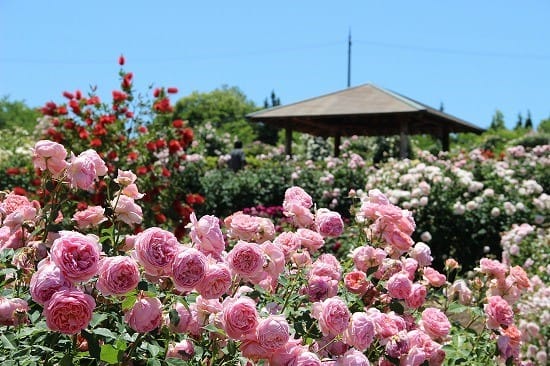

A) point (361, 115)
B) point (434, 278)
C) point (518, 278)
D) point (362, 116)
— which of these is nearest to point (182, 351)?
point (434, 278)

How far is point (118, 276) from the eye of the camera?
1.54 m

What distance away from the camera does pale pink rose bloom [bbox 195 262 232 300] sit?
5.57 feet

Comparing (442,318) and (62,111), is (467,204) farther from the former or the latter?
(442,318)

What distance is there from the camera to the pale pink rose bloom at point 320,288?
2.02 m

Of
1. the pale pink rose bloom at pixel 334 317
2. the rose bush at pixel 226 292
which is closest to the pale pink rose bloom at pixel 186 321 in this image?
the rose bush at pixel 226 292

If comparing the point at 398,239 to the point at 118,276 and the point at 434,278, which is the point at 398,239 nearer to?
the point at 434,278

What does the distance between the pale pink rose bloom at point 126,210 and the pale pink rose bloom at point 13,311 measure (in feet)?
1.32

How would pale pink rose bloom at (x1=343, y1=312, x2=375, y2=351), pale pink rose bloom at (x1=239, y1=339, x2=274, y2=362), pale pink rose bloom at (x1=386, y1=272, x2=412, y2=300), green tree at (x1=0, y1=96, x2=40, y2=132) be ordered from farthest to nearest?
green tree at (x1=0, y1=96, x2=40, y2=132), pale pink rose bloom at (x1=386, y1=272, x2=412, y2=300), pale pink rose bloom at (x1=343, y1=312, x2=375, y2=351), pale pink rose bloom at (x1=239, y1=339, x2=274, y2=362)

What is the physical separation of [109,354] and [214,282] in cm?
30

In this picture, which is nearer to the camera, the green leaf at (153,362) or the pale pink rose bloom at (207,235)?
the green leaf at (153,362)

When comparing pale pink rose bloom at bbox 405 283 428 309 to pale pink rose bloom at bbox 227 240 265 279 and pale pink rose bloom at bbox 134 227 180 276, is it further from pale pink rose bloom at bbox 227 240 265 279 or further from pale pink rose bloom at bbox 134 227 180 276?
pale pink rose bloom at bbox 134 227 180 276

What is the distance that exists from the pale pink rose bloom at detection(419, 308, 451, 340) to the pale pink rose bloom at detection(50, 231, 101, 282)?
110 centimetres

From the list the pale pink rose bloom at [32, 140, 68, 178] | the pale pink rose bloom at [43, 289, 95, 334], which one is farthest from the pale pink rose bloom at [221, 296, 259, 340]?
the pale pink rose bloom at [32, 140, 68, 178]

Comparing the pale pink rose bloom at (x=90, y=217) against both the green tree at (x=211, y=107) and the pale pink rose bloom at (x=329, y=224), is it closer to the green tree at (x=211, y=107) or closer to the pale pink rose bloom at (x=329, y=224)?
the pale pink rose bloom at (x=329, y=224)
